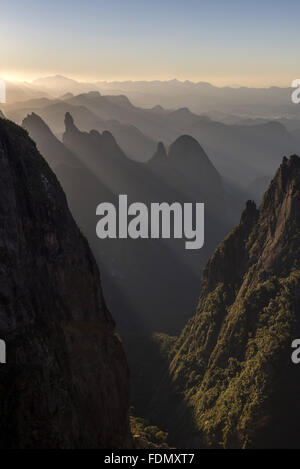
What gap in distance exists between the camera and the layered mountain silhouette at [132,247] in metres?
124

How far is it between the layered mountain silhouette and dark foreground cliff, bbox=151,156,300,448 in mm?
35876

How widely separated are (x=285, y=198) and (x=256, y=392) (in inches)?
1303

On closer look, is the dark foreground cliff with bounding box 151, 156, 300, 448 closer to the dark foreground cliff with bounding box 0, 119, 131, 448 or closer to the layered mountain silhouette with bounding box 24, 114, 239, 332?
the dark foreground cliff with bounding box 0, 119, 131, 448

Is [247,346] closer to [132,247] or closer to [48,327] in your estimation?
[48,327]

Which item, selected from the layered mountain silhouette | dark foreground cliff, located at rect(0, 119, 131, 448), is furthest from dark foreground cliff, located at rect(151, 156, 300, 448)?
the layered mountain silhouette

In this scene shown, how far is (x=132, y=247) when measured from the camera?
151 m

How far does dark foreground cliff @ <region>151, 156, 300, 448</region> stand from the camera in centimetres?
5156

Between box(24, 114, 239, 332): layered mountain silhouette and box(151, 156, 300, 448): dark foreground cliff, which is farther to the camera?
box(24, 114, 239, 332): layered mountain silhouette

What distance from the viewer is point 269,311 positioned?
60.1 metres

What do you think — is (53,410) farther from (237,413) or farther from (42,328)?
(237,413)

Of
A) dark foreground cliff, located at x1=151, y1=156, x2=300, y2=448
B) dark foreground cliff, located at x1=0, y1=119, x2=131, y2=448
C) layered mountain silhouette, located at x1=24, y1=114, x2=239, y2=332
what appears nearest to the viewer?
dark foreground cliff, located at x1=0, y1=119, x2=131, y2=448

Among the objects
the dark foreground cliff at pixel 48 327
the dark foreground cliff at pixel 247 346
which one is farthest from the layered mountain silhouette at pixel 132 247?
the dark foreground cliff at pixel 48 327

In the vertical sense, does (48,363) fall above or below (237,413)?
above

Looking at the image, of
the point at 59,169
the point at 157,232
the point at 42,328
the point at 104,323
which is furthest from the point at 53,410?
the point at 59,169
